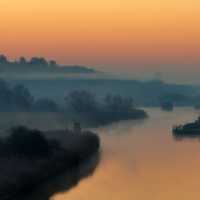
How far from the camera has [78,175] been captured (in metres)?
37.1

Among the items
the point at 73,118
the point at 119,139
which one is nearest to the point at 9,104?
the point at 73,118

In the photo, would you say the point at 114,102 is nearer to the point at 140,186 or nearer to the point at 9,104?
the point at 9,104

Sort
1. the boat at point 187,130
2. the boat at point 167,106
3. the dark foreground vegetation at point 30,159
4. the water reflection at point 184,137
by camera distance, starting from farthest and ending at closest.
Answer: the boat at point 167,106, the boat at point 187,130, the water reflection at point 184,137, the dark foreground vegetation at point 30,159

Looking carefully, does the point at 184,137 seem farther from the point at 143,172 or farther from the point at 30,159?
the point at 30,159

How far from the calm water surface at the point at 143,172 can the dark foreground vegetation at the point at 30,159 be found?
1.35 metres

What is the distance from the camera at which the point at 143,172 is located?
38.8 meters

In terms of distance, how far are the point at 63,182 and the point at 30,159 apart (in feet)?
11.0

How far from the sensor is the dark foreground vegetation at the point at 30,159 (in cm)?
3031

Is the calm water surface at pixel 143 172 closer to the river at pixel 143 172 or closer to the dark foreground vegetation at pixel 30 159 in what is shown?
the river at pixel 143 172

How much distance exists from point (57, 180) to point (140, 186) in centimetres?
373

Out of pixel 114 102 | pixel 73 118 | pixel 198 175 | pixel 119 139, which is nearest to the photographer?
pixel 198 175

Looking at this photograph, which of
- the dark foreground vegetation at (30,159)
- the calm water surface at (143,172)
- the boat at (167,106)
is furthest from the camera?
the boat at (167,106)

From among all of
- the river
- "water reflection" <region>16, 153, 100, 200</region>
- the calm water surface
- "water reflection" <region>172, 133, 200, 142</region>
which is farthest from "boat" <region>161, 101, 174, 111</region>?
"water reflection" <region>16, 153, 100, 200</region>

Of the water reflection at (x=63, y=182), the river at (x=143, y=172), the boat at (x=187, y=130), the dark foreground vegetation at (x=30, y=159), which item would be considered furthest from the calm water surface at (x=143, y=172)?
the boat at (x=187, y=130)
